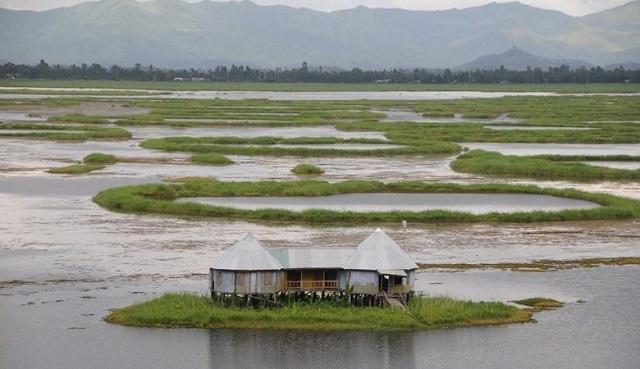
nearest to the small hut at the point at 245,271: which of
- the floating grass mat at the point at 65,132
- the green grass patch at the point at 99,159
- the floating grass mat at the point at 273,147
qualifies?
the green grass patch at the point at 99,159

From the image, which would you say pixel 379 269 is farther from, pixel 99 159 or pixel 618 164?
pixel 618 164

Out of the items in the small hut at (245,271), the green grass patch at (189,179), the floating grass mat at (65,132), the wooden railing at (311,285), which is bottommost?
the floating grass mat at (65,132)

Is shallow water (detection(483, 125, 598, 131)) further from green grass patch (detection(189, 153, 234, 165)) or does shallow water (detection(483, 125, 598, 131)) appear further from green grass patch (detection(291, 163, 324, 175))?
green grass patch (detection(291, 163, 324, 175))

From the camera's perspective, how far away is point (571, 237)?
113ft

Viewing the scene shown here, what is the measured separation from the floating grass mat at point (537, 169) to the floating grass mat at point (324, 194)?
19.8ft

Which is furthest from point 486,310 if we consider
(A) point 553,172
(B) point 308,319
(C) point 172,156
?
(C) point 172,156

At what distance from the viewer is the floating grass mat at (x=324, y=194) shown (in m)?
36.9

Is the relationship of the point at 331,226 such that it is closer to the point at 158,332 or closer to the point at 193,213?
the point at 193,213

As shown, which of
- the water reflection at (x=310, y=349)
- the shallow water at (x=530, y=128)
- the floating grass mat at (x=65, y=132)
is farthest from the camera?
the shallow water at (x=530, y=128)

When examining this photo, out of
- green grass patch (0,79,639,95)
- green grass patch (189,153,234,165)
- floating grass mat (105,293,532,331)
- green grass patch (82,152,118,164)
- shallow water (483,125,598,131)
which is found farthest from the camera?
green grass patch (0,79,639,95)

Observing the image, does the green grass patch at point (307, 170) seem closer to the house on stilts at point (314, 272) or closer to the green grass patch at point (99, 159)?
the green grass patch at point (99, 159)

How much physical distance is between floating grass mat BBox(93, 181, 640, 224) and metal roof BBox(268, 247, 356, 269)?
11.2 m

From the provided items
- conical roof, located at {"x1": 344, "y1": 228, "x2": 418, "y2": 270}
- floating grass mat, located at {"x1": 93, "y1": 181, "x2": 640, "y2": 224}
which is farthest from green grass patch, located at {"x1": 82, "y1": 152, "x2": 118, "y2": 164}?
conical roof, located at {"x1": 344, "y1": 228, "x2": 418, "y2": 270}

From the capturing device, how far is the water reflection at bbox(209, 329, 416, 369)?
68.9 ft
